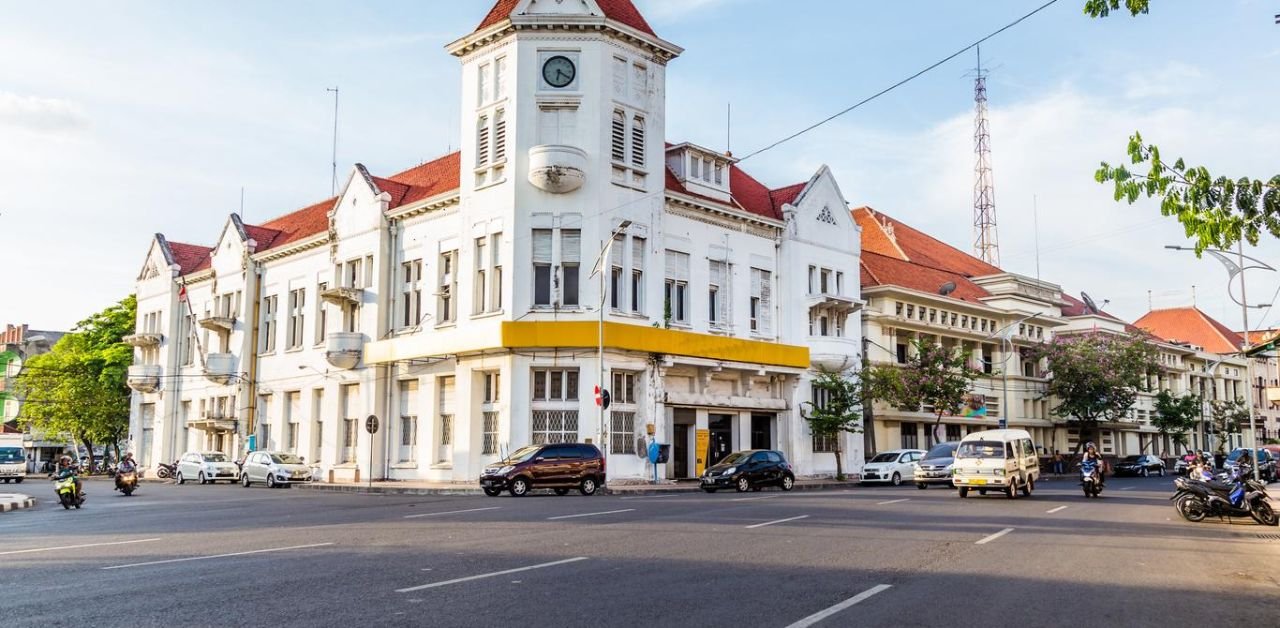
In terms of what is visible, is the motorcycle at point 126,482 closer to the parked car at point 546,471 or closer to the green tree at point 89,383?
the parked car at point 546,471

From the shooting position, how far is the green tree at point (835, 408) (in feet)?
136

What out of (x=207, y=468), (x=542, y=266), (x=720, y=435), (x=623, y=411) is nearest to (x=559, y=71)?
(x=542, y=266)

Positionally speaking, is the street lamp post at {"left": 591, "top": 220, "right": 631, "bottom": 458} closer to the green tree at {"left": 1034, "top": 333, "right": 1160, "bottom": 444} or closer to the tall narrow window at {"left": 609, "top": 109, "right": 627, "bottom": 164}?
the tall narrow window at {"left": 609, "top": 109, "right": 627, "bottom": 164}

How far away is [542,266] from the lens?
118 feet

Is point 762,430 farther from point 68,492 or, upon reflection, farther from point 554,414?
point 68,492

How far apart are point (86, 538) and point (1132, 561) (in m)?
15.4

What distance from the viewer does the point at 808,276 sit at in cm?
4450

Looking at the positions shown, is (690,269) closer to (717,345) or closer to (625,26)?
(717,345)

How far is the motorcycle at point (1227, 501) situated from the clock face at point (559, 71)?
80.8 feet

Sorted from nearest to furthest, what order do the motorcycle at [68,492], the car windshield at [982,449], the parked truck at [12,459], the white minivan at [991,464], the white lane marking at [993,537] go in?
the white lane marking at [993,537]
the motorcycle at [68,492]
the white minivan at [991,464]
the car windshield at [982,449]
the parked truck at [12,459]

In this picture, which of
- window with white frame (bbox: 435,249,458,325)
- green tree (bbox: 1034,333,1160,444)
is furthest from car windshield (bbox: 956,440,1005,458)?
green tree (bbox: 1034,333,1160,444)

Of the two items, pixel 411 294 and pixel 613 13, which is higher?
pixel 613 13

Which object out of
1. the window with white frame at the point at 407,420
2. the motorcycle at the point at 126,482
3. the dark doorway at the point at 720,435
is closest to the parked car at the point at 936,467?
the dark doorway at the point at 720,435

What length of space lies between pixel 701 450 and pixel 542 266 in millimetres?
9973
